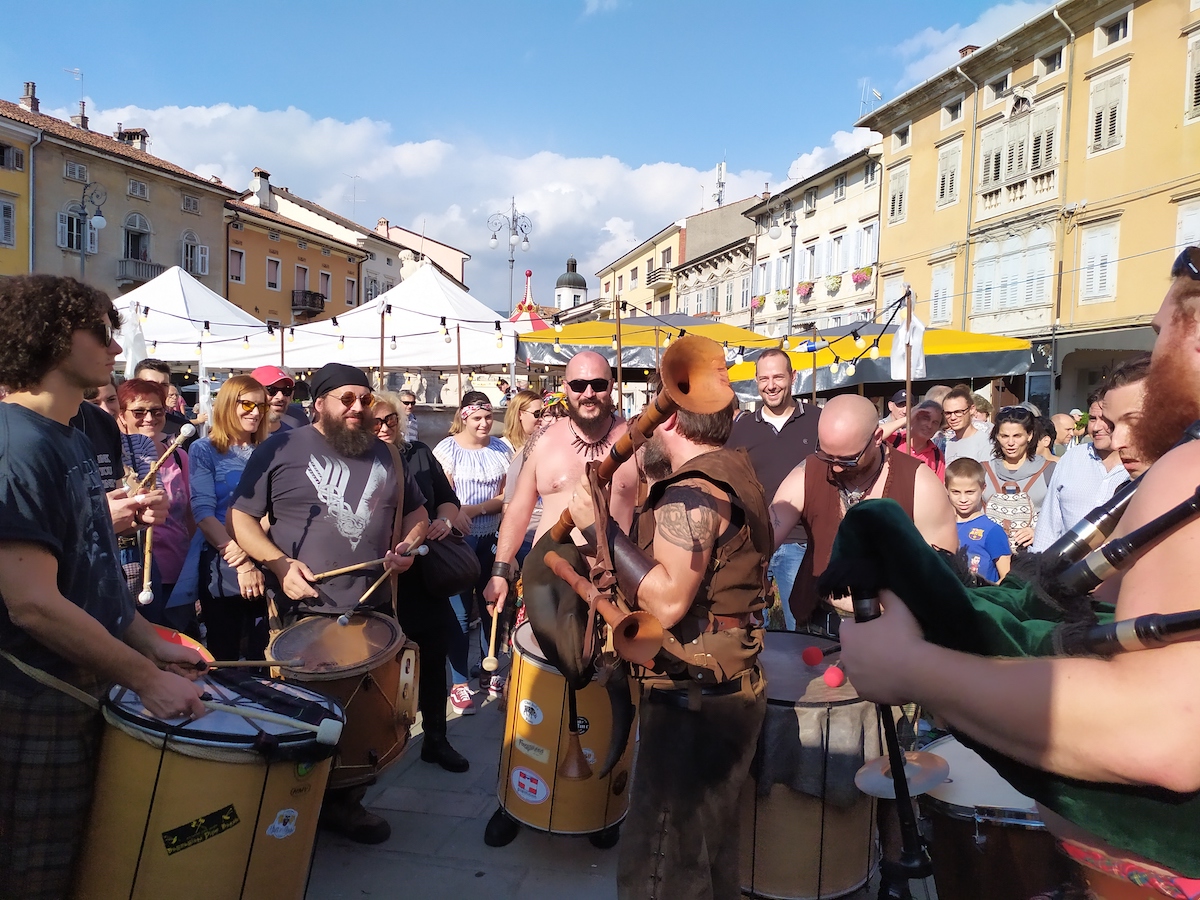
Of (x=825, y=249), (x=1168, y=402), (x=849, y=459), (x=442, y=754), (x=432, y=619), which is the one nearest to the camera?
(x=1168, y=402)

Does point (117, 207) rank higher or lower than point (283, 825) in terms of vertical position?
higher

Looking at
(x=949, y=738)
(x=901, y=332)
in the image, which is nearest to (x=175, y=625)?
(x=949, y=738)

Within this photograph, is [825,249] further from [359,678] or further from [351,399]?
[359,678]

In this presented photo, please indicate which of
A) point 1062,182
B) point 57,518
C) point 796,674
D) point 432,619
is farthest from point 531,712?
point 1062,182

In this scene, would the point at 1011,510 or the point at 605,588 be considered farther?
the point at 1011,510

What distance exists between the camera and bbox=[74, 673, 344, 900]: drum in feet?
6.38

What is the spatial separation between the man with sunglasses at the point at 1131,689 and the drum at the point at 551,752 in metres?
1.93

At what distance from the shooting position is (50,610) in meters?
1.81

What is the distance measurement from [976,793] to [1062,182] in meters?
23.8

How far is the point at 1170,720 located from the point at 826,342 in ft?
38.1

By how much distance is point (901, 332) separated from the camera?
883 centimetres

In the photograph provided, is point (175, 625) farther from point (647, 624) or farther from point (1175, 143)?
point (1175, 143)

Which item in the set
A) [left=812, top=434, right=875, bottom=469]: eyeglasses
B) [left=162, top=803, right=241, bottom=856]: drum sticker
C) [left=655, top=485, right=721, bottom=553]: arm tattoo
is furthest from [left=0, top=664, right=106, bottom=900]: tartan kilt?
[left=812, top=434, right=875, bottom=469]: eyeglasses

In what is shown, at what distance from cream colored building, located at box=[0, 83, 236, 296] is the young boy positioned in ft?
106
